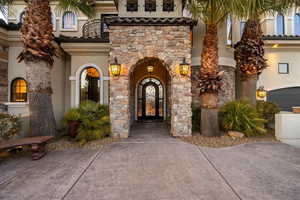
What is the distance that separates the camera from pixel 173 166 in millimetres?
3660

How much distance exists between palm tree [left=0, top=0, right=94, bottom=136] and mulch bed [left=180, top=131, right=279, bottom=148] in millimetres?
5810

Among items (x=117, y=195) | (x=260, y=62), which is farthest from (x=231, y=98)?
(x=117, y=195)

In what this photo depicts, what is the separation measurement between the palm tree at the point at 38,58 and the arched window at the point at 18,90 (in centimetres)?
343

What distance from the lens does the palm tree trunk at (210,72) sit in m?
5.86

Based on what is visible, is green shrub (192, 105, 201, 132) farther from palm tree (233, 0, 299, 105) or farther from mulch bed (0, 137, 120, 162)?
mulch bed (0, 137, 120, 162)

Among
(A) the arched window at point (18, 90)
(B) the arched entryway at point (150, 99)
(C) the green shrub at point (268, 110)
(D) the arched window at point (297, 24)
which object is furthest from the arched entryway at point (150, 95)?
(D) the arched window at point (297, 24)

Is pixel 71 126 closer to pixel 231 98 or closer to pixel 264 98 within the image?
pixel 231 98

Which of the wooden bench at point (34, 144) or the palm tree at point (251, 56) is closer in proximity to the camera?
the wooden bench at point (34, 144)

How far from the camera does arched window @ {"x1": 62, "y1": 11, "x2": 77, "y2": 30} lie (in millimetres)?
10578

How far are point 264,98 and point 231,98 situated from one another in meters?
3.30

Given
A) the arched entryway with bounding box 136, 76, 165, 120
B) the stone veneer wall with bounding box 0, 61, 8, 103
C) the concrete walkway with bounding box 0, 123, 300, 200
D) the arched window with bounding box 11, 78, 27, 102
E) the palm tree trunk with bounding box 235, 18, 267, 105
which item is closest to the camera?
the concrete walkway with bounding box 0, 123, 300, 200

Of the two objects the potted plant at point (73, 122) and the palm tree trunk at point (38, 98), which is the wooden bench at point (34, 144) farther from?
the potted plant at point (73, 122)

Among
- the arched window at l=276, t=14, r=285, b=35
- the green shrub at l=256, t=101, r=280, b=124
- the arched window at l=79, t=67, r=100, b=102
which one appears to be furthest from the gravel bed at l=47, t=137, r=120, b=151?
the arched window at l=276, t=14, r=285, b=35

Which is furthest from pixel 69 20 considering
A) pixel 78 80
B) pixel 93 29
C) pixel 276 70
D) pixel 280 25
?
pixel 280 25
